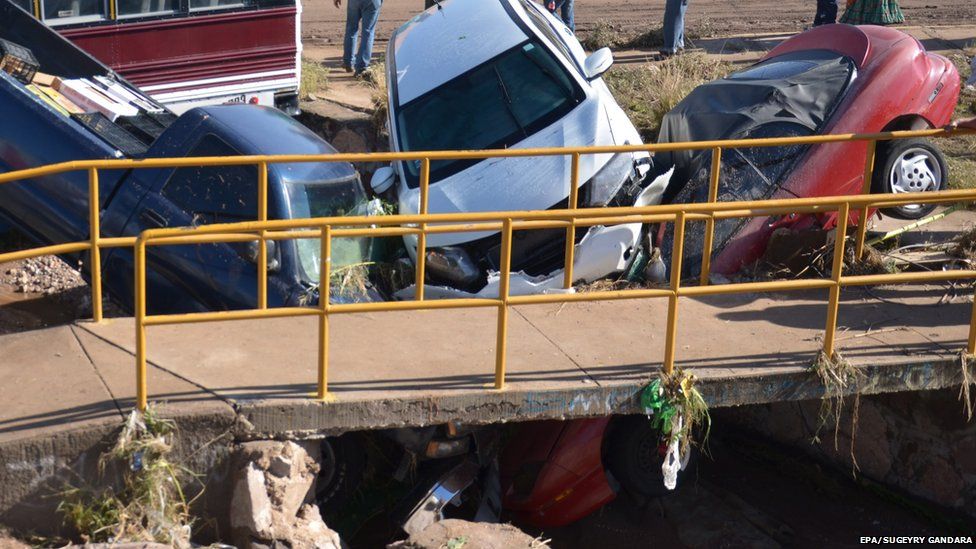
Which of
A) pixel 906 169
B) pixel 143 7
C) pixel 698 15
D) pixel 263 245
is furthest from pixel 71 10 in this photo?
pixel 698 15

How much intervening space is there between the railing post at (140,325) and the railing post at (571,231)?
2327 mm

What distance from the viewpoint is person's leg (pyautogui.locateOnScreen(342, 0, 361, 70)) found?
14.0 meters

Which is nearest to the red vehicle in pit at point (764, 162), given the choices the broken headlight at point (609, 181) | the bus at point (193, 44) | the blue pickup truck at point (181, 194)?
the broken headlight at point (609, 181)

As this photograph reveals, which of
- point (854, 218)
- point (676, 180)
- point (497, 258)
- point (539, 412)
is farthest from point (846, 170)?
point (539, 412)

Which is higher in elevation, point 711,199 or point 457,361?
point 711,199

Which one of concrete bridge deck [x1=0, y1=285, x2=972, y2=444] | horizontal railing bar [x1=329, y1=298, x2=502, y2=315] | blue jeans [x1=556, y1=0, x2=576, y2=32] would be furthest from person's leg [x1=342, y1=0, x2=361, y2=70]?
horizontal railing bar [x1=329, y1=298, x2=502, y2=315]

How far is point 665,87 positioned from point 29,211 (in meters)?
6.81

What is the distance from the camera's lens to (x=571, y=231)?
675cm

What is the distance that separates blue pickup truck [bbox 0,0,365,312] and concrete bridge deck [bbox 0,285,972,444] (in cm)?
50

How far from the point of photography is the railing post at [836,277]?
622 cm

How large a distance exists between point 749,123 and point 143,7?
618 cm

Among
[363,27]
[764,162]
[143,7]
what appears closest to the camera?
[764,162]

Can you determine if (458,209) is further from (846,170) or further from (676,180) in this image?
(846,170)

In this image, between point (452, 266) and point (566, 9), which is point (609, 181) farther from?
point (566, 9)
